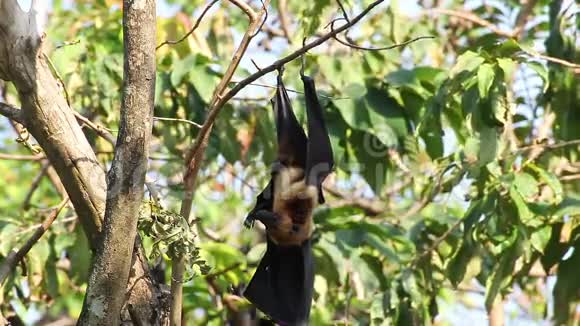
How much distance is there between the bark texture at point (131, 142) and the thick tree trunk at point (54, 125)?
0.05 ft

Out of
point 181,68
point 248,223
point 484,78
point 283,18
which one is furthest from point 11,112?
point 283,18

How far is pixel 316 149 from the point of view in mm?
4938

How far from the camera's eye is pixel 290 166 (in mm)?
5098

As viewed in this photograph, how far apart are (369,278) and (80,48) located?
2.30 m

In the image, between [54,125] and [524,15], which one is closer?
[54,125]

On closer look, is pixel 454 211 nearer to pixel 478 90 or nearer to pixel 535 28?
pixel 535 28

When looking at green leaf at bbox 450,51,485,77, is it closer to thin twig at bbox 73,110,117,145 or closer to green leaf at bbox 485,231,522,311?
green leaf at bbox 485,231,522,311

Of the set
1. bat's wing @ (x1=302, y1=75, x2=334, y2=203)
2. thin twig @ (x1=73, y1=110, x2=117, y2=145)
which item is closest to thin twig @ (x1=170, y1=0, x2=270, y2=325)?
thin twig @ (x1=73, y1=110, x2=117, y2=145)

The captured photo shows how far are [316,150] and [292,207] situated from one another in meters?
0.31

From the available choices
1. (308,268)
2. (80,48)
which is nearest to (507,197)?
(308,268)

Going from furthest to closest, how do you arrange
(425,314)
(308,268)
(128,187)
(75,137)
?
(425,314), (308,268), (75,137), (128,187)

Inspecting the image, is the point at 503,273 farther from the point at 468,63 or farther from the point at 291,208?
the point at 291,208

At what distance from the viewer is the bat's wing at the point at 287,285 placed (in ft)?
16.3

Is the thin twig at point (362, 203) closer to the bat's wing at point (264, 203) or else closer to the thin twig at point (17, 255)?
the bat's wing at point (264, 203)
